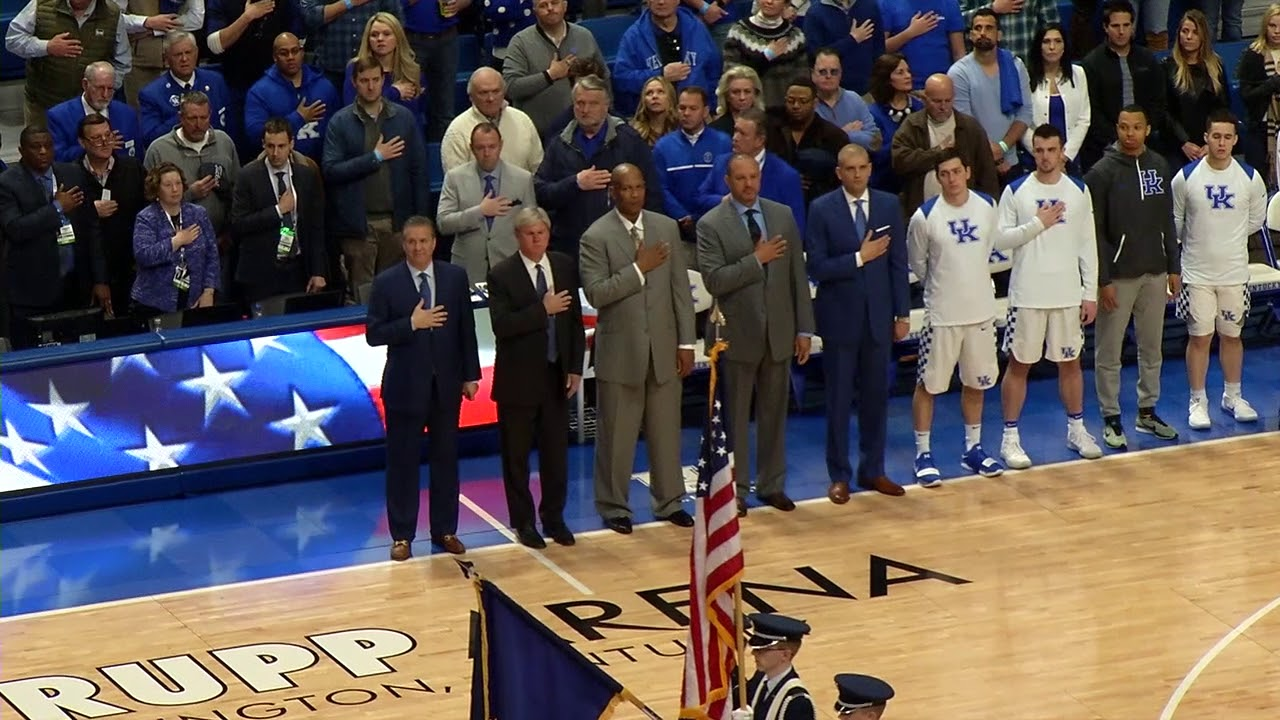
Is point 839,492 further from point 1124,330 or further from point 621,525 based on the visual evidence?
point 1124,330

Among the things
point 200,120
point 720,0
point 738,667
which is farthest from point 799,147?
point 738,667

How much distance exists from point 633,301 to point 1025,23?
241 inches

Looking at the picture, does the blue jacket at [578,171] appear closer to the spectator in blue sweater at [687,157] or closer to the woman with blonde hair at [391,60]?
the spectator in blue sweater at [687,157]

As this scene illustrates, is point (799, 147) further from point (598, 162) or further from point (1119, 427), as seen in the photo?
point (1119, 427)

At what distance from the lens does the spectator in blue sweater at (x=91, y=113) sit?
1625 centimetres

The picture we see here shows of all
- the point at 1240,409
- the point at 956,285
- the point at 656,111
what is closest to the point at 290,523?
the point at 656,111

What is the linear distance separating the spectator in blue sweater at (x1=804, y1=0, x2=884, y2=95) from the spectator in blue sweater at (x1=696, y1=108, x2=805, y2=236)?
2.42 meters

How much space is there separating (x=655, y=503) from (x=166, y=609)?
3.38 metres

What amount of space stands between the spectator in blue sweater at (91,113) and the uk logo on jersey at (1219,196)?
7.97m

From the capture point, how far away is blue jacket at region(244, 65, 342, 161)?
672 inches

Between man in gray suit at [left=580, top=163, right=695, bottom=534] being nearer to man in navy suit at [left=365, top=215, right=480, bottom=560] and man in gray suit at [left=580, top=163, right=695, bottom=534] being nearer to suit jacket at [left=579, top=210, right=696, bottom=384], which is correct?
suit jacket at [left=579, top=210, right=696, bottom=384]

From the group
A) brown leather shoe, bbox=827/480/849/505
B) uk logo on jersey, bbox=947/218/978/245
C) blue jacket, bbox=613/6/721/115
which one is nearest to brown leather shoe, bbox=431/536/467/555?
brown leather shoe, bbox=827/480/849/505

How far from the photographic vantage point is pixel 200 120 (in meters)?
16.2

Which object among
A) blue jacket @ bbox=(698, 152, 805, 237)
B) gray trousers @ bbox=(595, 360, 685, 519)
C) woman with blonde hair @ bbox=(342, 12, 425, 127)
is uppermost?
woman with blonde hair @ bbox=(342, 12, 425, 127)
